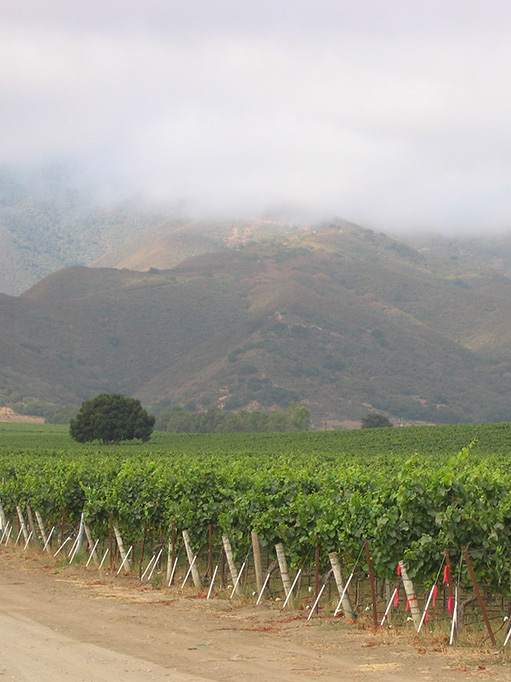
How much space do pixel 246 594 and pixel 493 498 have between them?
20.3ft

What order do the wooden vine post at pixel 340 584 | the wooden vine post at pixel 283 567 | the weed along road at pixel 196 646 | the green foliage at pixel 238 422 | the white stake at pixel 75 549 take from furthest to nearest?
1. the green foliage at pixel 238 422
2. the white stake at pixel 75 549
3. the wooden vine post at pixel 283 567
4. the wooden vine post at pixel 340 584
5. the weed along road at pixel 196 646

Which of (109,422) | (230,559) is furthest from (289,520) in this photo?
(109,422)

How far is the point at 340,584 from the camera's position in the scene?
14398 millimetres

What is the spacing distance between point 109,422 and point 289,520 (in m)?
71.3

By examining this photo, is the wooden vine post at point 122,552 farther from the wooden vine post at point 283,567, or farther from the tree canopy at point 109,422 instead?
the tree canopy at point 109,422

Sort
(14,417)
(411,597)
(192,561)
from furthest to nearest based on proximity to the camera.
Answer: (14,417) < (192,561) < (411,597)

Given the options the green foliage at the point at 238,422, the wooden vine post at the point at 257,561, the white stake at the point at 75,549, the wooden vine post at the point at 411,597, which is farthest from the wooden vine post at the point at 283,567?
the green foliage at the point at 238,422

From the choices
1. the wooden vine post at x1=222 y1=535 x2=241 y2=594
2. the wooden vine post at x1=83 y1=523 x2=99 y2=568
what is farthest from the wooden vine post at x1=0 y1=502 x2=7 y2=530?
the wooden vine post at x1=222 y1=535 x2=241 y2=594

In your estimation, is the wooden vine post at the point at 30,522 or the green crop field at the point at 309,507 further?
the wooden vine post at the point at 30,522

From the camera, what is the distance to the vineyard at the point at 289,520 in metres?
12.8

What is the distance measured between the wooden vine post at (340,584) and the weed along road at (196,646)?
298 mm

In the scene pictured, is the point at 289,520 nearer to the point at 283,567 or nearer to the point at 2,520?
the point at 283,567

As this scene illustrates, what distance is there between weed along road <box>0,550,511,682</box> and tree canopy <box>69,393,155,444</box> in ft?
225

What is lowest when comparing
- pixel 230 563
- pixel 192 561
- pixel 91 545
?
pixel 91 545
